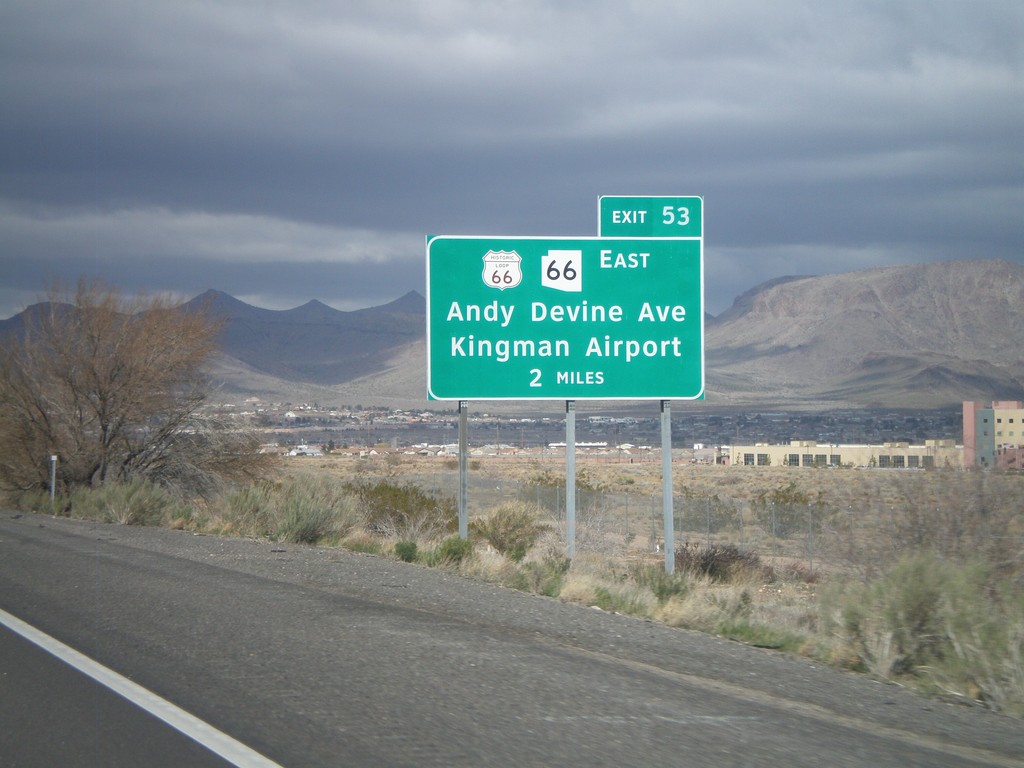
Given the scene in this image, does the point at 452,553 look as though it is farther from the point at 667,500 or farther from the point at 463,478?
the point at 667,500

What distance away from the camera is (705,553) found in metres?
23.3

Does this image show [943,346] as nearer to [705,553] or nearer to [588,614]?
[705,553]

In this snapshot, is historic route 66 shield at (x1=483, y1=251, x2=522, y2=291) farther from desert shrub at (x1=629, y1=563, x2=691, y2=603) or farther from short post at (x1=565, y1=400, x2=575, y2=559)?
desert shrub at (x1=629, y1=563, x2=691, y2=603)

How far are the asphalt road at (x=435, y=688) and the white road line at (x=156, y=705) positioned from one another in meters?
0.09

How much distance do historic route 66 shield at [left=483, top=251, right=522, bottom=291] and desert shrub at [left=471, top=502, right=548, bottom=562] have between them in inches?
226

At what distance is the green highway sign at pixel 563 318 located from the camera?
18.7m

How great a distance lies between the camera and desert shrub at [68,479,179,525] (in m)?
24.6

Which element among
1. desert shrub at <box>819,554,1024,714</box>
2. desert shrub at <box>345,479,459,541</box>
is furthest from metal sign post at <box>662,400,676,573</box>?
desert shrub at <box>819,554,1024,714</box>

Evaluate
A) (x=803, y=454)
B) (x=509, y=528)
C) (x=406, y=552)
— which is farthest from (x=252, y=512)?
(x=803, y=454)

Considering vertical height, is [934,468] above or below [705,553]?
above

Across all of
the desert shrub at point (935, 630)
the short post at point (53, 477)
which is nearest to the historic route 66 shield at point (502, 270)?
the desert shrub at point (935, 630)

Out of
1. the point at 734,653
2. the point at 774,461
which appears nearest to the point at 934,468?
the point at 734,653

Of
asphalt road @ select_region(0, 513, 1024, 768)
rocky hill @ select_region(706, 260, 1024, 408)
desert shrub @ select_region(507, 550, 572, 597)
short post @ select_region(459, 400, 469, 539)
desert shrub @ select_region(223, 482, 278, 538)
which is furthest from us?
rocky hill @ select_region(706, 260, 1024, 408)

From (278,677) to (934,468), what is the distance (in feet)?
31.8
